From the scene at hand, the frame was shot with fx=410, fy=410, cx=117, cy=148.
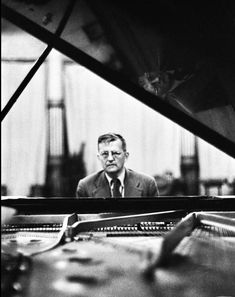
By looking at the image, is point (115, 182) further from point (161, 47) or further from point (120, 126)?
point (120, 126)

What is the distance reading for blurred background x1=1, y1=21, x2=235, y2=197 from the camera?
33.8 ft

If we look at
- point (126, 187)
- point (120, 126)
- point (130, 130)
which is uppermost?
point (120, 126)

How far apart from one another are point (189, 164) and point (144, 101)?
9.82m

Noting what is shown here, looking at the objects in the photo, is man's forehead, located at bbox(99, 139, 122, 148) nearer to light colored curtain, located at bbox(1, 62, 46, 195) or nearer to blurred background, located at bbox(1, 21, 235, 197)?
blurred background, located at bbox(1, 21, 235, 197)

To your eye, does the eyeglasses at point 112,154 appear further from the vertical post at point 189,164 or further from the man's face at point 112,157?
the vertical post at point 189,164

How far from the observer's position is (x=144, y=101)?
68.9 inches

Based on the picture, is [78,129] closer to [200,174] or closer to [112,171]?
[200,174]

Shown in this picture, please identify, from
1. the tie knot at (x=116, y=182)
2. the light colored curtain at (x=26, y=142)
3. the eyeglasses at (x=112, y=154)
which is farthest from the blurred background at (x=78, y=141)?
the tie knot at (x=116, y=182)

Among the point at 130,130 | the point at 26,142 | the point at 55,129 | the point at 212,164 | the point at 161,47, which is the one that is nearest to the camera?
the point at 161,47

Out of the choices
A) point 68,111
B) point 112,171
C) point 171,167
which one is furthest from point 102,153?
point 171,167

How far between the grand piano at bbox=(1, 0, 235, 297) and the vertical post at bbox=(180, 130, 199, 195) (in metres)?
9.05

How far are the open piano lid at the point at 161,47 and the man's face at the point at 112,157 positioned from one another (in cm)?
170

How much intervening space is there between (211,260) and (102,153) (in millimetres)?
2480

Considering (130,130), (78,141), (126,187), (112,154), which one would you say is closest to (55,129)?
(78,141)
